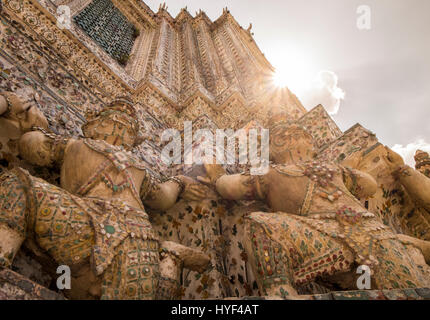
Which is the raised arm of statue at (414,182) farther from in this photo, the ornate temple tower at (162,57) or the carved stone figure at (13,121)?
the carved stone figure at (13,121)

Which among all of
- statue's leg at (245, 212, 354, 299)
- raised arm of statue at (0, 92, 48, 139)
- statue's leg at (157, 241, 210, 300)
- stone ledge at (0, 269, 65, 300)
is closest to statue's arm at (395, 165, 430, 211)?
statue's leg at (245, 212, 354, 299)

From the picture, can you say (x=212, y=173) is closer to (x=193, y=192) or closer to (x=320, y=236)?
→ (x=193, y=192)

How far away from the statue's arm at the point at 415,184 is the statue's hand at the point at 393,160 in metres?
0.06

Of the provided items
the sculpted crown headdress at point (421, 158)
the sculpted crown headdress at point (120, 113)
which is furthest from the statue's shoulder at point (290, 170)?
the sculpted crown headdress at point (421, 158)

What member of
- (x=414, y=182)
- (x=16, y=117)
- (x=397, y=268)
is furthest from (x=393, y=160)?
(x=16, y=117)

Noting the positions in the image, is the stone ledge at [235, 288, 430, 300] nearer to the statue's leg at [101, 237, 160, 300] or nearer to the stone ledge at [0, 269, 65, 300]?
the statue's leg at [101, 237, 160, 300]

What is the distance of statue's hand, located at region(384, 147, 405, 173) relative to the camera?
92.3 inches

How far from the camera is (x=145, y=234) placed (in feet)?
4.75

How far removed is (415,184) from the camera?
7.22 ft

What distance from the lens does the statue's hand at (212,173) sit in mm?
2314

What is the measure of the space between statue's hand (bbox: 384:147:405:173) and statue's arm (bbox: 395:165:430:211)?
2.2 inches
